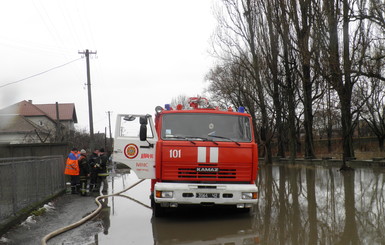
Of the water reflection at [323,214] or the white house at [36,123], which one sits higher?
the white house at [36,123]

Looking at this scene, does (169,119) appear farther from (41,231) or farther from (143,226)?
(41,231)

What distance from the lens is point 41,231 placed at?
7547mm

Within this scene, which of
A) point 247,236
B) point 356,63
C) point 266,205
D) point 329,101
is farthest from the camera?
point 329,101

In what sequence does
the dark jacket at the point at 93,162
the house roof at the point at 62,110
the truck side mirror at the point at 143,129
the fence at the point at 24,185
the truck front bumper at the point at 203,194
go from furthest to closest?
the house roof at the point at 62,110
the dark jacket at the point at 93,162
the truck side mirror at the point at 143,129
the truck front bumper at the point at 203,194
the fence at the point at 24,185

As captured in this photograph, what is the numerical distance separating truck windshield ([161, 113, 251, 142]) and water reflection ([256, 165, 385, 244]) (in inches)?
76.4

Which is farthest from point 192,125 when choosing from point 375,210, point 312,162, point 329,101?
point 329,101

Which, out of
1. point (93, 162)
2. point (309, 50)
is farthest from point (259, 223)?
point (309, 50)

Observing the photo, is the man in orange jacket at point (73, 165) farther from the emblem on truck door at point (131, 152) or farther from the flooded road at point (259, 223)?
the emblem on truck door at point (131, 152)

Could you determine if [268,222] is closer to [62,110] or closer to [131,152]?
[131,152]

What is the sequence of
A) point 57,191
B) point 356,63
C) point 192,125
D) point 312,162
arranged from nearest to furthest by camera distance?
1. point 192,125
2. point 57,191
3. point 356,63
4. point 312,162

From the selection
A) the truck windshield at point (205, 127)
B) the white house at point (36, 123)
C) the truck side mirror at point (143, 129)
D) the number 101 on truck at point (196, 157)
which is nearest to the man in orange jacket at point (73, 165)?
the white house at point (36, 123)

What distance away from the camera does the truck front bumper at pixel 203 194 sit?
7.79m

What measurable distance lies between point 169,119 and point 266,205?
3.78 meters

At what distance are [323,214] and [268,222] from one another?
135 cm
